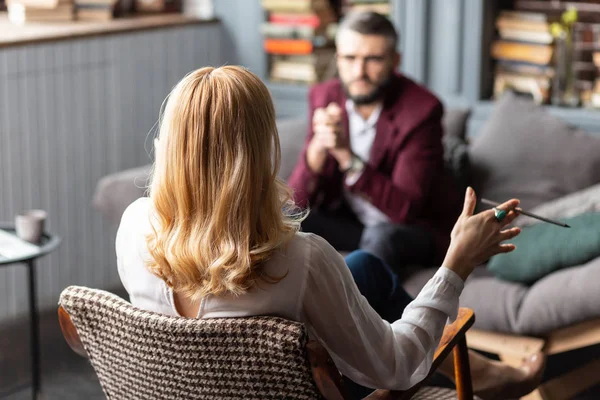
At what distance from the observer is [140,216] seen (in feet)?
5.50

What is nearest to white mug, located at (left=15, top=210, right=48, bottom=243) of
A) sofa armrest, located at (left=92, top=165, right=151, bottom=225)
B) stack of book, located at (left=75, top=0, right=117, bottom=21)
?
sofa armrest, located at (left=92, top=165, right=151, bottom=225)

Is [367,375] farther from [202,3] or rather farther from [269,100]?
[202,3]

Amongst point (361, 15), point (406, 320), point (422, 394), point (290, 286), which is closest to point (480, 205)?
point (361, 15)

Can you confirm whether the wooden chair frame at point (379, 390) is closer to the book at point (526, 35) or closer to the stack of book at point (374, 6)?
the book at point (526, 35)

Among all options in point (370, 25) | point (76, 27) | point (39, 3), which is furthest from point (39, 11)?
point (370, 25)

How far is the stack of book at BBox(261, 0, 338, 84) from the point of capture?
4219 mm

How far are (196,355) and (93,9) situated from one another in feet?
9.83

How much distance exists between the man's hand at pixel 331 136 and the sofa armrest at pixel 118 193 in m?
0.73

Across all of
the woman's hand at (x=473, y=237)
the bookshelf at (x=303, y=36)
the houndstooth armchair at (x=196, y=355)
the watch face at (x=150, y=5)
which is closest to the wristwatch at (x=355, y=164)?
the woman's hand at (x=473, y=237)

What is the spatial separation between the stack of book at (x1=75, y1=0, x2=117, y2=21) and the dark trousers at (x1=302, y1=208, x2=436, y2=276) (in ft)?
5.37

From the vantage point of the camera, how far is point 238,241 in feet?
4.92

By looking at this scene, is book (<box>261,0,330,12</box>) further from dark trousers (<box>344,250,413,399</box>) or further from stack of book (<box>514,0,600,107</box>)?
dark trousers (<box>344,250,413,399</box>)

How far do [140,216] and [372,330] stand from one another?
0.46 meters

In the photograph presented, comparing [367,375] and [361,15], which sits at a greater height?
[361,15]
